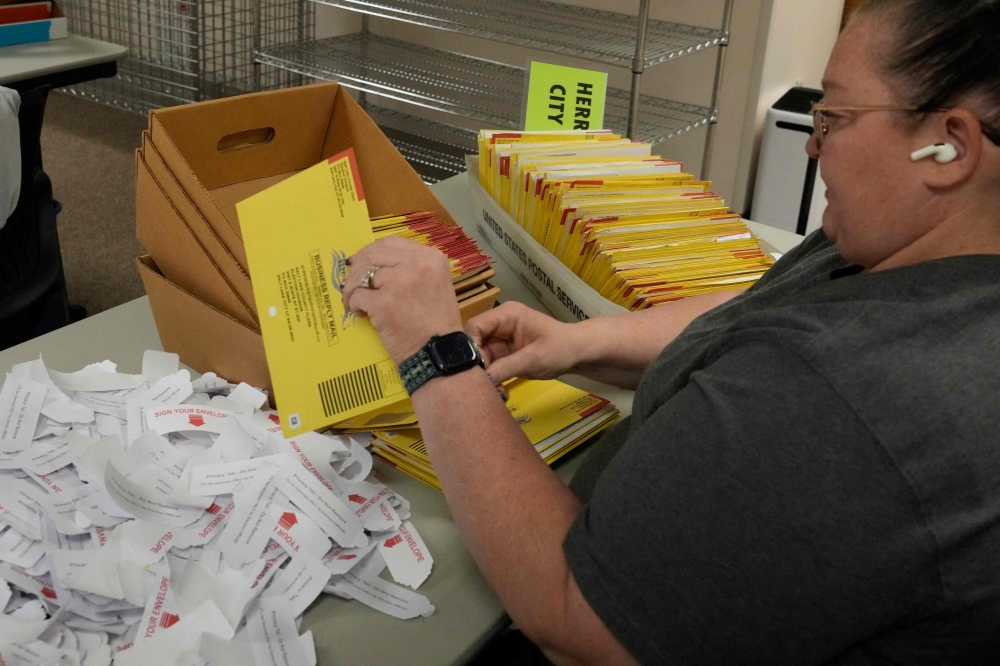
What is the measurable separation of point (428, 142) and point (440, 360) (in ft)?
9.76

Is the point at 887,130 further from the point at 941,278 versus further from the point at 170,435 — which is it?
the point at 170,435

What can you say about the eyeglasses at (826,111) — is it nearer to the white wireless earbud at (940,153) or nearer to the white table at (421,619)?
the white wireless earbud at (940,153)

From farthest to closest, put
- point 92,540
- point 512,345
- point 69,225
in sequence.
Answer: point 69,225, point 512,345, point 92,540

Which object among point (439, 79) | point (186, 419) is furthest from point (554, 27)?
point (186, 419)

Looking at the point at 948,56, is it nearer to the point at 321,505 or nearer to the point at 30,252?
the point at 321,505

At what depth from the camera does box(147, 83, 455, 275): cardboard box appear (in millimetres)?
1239

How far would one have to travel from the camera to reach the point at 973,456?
65 cm

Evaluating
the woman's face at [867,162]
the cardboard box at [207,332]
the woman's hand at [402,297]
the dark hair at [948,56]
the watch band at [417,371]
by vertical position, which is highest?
the dark hair at [948,56]

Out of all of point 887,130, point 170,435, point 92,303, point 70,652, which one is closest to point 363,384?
point 170,435

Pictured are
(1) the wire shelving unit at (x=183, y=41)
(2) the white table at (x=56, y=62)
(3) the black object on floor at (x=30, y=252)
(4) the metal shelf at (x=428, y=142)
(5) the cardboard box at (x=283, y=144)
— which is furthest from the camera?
(1) the wire shelving unit at (x=183, y=41)

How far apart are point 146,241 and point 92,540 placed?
46 centimetres

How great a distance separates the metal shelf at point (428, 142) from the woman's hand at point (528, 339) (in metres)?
2.28

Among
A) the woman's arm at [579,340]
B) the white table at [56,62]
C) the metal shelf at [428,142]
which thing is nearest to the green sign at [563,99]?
the woman's arm at [579,340]

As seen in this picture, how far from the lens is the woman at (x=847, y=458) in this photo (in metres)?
0.65
